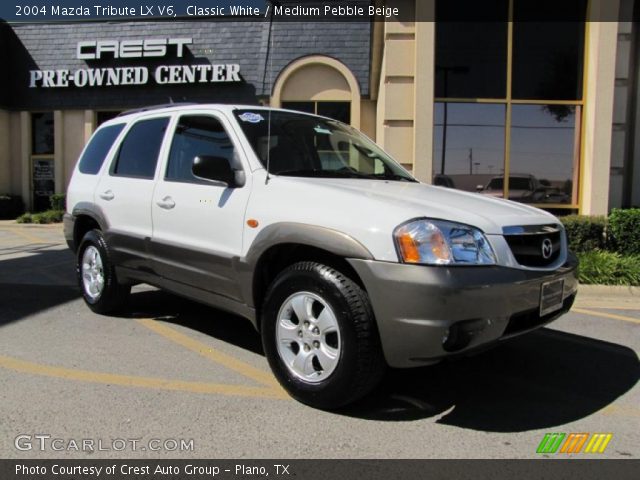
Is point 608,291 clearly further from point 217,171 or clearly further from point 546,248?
point 217,171

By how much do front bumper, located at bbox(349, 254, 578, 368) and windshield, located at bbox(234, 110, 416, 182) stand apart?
1.20 metres

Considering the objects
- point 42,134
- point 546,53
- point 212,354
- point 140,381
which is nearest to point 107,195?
point 212,354

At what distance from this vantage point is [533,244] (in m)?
3.45

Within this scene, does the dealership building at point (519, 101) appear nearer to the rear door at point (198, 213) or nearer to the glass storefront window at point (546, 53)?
the glass storefront window at point (546, 53)

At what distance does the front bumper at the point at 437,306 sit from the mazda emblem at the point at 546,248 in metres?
0.43

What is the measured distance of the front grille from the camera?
3.30 metres

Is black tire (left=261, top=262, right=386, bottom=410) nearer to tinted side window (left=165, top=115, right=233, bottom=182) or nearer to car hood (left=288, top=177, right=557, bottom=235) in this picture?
car hood (left=288, top=177, right=557, bottom=235)

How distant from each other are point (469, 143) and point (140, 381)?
7.66 metres

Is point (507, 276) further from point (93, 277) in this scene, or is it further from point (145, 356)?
point (93, 277)

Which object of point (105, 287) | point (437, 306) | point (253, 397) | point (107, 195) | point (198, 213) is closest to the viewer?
point (437, 306)

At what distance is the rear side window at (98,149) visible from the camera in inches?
221

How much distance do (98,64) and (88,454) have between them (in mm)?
16700

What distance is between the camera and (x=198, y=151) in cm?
441
